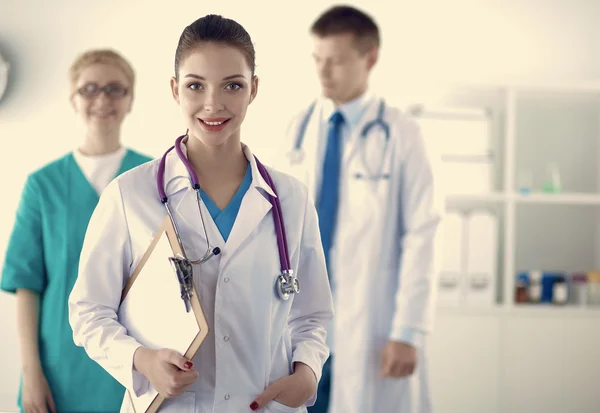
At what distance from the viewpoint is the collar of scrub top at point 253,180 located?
29.6 inches

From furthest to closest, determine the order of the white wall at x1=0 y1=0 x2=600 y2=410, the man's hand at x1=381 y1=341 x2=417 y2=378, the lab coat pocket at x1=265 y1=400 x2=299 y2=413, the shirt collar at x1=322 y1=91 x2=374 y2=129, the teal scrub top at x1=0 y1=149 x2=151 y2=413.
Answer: the white wall at x1=0 y1=0 x2=600 y2=410
the shirt collar at x1=322 y1=91 x2=374 y2=129
the man's hand at x1=381 y1=341 x2=417 y2=378
the teal scrub top at x1=0 y1=149 x2=151 y2=413
the lab coat pocket at x1=265 y1=400 x2=299 y2=413

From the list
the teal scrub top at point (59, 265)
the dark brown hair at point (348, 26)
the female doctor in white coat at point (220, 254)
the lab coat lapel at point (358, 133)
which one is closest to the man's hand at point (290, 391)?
the female doctor in white coat at point (220, 254)

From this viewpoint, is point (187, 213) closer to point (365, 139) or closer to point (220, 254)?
point (220, 254)

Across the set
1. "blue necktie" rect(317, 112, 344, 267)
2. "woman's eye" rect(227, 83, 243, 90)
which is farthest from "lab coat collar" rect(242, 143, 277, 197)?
"blue necktie" rect(317, 112, 344, 267)

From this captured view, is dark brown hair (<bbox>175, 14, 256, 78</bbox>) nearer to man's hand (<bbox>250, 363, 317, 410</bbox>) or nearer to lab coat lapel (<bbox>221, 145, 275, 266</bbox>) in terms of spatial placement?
lab coat lapel (<bbox>221, 145, 275, 266</bbox>)

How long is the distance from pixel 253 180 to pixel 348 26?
3.23 ft

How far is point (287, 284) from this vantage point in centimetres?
76

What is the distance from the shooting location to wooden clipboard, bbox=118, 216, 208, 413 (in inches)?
26.4

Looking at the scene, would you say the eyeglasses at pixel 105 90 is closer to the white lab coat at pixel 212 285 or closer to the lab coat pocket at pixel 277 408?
the white lab coat at pixel 212 285

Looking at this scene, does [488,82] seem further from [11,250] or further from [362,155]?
[11,250]

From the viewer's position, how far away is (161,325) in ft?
2.31

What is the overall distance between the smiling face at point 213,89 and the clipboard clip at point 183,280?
0.13 meters

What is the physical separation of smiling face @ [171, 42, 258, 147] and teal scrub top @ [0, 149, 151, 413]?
642mm

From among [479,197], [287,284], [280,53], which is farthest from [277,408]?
[280,53]
